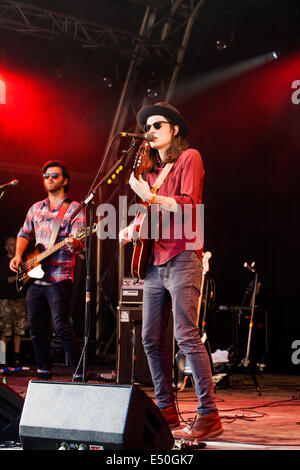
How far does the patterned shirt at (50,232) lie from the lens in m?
5.20

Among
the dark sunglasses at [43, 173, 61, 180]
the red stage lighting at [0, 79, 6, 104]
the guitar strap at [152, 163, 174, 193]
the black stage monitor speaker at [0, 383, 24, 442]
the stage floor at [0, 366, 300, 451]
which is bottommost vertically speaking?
the stage floor at [0, 366, 300, 451]

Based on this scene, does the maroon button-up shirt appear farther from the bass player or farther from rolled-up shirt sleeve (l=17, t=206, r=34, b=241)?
rolled-up shirt sleeve (l=17, t=206, r=34, b=241)

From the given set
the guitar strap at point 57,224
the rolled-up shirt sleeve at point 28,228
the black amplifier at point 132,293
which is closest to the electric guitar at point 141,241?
the guitar strap at point 57,224

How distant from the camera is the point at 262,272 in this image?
29.1 ft

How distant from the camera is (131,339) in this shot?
622 centimetres

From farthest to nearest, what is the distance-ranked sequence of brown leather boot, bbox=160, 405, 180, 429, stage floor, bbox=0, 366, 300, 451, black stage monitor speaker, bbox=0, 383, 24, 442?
brown leather boot, bbox=160, 405, 180, 429, stage floor, bbox=0, 366, 300, 451, black stage monitor speaker, bbox=0, 383, 24, 442

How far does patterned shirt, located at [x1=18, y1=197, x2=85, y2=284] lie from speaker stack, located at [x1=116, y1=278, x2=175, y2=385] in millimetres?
1098

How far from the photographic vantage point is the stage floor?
10.4ft

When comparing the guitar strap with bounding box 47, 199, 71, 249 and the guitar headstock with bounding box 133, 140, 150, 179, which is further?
the guitar strap with bounding box 47, 199, 71, 249

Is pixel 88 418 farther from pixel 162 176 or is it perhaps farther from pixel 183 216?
pixel 162 176

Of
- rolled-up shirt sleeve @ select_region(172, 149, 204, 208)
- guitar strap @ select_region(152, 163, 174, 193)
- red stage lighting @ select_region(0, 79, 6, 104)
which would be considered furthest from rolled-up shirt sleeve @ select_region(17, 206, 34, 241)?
red stage lighting @ select_region(0, 79, 6, 104)

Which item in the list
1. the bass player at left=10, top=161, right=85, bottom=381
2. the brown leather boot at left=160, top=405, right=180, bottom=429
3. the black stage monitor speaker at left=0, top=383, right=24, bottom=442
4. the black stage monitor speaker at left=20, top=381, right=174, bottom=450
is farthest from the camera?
the bass player at left=10, top=161, right=85, bottom=381

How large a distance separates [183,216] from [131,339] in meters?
3.10

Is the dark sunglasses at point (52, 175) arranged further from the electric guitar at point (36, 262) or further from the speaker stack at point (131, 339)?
the speaker stack at point (131, 339)
